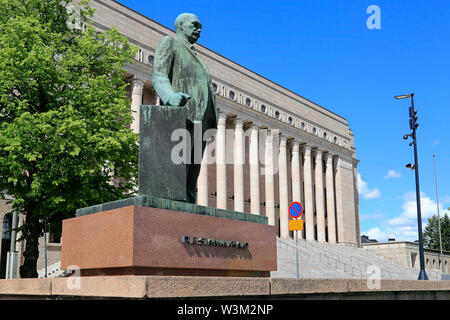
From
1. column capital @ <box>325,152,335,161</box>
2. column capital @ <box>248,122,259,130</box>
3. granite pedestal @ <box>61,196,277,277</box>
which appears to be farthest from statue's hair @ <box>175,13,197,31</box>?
column capital @ <box>325,152,335,161</box>

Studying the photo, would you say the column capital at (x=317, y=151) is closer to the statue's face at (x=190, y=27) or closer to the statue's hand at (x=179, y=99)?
the statue's face at (x=190, y=27)

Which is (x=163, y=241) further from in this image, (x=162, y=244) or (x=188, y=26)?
(x=188, y=26)

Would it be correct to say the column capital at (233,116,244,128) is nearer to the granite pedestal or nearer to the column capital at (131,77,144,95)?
the column capital at (131,77,144,95)

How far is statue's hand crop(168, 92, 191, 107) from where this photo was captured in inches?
293

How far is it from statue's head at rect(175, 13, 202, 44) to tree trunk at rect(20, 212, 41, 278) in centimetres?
1307

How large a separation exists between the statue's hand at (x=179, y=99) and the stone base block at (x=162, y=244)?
1.73m

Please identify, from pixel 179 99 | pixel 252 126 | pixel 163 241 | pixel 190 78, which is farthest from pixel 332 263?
pixel 163 241

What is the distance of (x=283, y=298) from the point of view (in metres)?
6.94

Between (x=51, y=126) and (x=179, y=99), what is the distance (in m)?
11.3

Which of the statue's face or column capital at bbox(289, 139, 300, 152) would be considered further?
column capital at bbox(289, 139, 300, 152)

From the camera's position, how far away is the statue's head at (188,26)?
332 inches

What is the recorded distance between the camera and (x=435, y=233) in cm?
8738
